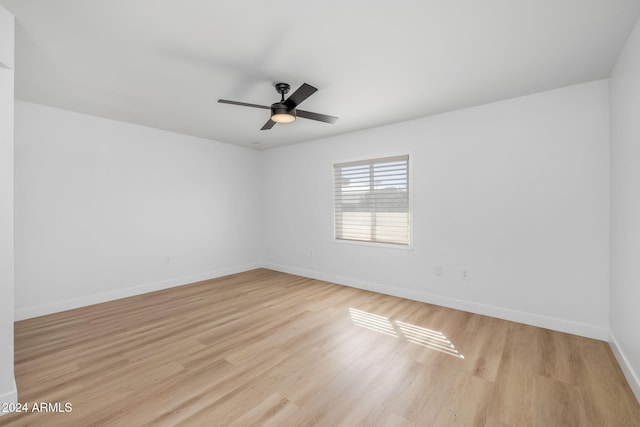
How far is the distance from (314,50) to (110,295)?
424 centimetres

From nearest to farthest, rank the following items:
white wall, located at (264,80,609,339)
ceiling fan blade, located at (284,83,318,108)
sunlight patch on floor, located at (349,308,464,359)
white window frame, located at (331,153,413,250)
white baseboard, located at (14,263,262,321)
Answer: ceiling fan blade, located at (284,83,318,108), sunlight patch on floor, located at (349,308,464,359), white wall, located at (264,80,609,339), white baseboard, located at (14,263,262,321), white window frame, located at (331,153,413,250)

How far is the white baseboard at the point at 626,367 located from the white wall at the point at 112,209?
5.29 m

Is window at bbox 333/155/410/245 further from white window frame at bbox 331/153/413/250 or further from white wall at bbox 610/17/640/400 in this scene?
white wall at bbox 610/17/640/400

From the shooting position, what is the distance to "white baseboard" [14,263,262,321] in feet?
10.6

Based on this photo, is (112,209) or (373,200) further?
(373,200)

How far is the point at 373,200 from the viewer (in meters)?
4.36

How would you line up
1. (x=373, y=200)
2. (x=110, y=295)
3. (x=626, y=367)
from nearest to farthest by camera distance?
1. (x=626, y=367)
2. (x=110, y=295)
3. (x=373, y=200)

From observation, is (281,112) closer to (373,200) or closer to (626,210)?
(373,200)

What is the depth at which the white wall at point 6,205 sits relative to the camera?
1717 mm

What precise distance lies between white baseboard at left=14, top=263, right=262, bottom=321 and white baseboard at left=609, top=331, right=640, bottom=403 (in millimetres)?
5283

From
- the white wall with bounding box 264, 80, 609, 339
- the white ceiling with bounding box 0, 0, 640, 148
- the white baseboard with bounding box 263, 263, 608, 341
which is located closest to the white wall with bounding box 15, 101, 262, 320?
the white ceiling with bounding box 0, 0, 640, 148

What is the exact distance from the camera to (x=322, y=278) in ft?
16.1

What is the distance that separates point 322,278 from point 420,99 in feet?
10.8

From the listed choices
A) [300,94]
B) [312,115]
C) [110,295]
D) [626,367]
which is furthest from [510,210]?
[110,295]
